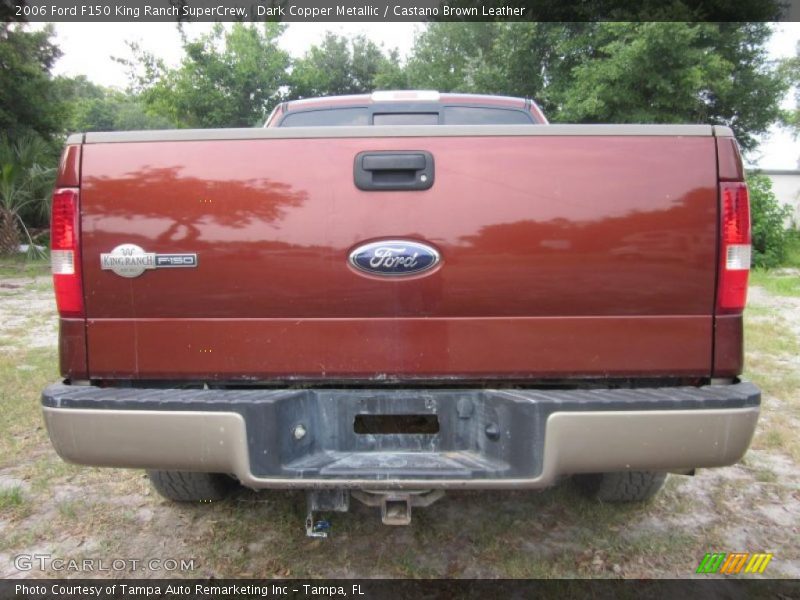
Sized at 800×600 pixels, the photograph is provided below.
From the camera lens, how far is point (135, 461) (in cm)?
180

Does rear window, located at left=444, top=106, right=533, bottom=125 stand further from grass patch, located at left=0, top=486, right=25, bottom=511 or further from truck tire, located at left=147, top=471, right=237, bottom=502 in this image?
grass patch, located at left=0, top=486, right=25, bottom=511

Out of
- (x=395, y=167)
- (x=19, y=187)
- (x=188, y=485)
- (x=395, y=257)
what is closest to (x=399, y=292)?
(x=395, y=257)

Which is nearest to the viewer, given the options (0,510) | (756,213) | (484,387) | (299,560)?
(484,387)

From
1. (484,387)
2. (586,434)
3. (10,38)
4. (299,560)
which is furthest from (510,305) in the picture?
(10,38)

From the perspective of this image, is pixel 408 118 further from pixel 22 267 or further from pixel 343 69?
pixel 343 69

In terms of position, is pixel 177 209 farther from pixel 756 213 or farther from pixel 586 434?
pixel 756 213

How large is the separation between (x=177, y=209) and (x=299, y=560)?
1.51 metres

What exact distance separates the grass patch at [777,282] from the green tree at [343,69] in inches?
511

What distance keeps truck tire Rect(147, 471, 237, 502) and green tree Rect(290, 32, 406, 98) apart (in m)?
18.4

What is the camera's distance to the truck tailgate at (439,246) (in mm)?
1778

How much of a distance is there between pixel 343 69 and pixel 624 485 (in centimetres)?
2097

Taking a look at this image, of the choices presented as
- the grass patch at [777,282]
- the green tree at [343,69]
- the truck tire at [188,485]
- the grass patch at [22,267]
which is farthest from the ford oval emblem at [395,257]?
the green tree at [343,69]

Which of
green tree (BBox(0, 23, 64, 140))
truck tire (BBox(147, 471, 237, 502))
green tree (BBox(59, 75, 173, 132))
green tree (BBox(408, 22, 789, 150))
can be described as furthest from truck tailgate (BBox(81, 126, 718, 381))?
green tree (BBox(59, 75, 173, 132))

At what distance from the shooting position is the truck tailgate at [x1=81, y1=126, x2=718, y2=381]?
178cm
